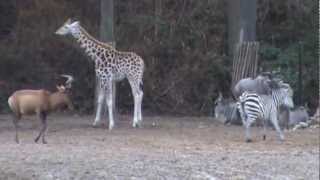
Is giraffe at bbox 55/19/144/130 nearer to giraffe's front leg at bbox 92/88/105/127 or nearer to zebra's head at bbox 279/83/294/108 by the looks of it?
giraffe's front leg at bbox 92/88/105/127

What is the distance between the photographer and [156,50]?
2217 centimetres

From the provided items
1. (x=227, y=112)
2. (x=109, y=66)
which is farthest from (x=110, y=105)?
(x=227, y=112)

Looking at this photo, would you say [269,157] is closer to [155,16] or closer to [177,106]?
[177,106]

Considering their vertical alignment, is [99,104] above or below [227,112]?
above

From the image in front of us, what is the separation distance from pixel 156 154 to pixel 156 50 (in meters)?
10.6

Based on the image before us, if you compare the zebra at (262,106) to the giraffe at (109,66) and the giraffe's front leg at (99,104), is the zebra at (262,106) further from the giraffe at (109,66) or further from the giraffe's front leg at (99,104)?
the giraffe's front leg at (99,104)

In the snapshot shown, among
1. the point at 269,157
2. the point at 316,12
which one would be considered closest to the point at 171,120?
the point at 316,12

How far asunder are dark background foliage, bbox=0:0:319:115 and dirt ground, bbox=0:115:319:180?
4.38m

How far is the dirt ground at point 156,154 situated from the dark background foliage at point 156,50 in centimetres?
438

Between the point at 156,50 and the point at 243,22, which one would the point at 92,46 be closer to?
the point at 156,50

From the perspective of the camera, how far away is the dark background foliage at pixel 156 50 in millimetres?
21656

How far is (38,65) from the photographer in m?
21.9

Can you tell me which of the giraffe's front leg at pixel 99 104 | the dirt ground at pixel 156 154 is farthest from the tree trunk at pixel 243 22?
the giraffe's front leg at pixel 99 104

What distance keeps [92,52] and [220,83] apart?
5.69 metres
